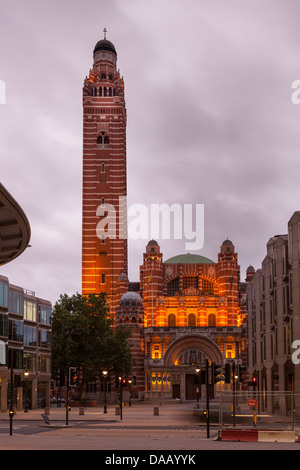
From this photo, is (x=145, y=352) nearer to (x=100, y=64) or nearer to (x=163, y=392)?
(x=163, y=392)

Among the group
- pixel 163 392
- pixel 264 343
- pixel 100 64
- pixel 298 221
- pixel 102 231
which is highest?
pixel 100 64

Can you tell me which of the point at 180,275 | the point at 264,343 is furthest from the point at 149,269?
the point at 264,343

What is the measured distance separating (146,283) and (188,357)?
20040 mm

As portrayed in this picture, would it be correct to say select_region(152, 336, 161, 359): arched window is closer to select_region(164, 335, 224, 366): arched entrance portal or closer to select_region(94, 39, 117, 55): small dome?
select_region(164, 335, 224, 366): arched entrance portal

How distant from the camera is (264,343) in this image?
6825cm

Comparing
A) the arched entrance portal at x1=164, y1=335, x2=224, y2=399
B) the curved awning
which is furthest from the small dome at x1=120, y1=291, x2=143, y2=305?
the curved awning

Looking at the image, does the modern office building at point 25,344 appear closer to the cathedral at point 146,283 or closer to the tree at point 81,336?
the tree at point 81,336

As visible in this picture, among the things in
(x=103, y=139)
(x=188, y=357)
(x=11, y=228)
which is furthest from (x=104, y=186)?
(x=11, y=228)

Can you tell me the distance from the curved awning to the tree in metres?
68.5

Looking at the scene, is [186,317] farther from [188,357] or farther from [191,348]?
[188,357]

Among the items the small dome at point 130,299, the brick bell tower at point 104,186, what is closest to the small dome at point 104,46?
the brick bell tower at point 104,186

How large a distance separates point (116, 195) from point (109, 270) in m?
A: 15.6

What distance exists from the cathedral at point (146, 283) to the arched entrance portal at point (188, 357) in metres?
0.18

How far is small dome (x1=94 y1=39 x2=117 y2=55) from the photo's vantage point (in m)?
154
